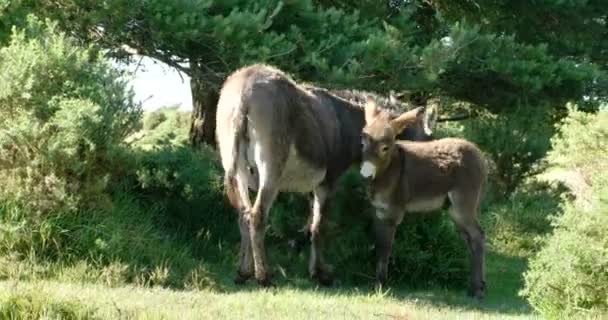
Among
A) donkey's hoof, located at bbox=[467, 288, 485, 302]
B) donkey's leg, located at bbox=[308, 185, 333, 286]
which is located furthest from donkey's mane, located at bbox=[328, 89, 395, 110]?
donkey's hoof, located at bbox=[467, 288, 485, 302]

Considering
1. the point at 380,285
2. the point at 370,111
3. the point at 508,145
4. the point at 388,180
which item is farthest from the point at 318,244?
the point at 508,145

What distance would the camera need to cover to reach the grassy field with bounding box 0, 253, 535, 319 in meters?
6.64

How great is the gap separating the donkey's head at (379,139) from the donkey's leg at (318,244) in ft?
2.30


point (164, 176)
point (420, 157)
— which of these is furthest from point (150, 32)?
point (420, 157)

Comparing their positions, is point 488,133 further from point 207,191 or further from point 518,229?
point 207,191

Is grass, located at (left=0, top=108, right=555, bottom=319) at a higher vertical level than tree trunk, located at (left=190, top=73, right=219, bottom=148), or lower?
lower

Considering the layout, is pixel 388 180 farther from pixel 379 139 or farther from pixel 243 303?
pixel 243 303

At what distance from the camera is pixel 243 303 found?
7879 mm

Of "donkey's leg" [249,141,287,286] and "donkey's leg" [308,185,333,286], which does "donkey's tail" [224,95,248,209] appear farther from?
"donkey's leg" [308,185,333,286]

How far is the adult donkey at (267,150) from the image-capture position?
30.6 feet

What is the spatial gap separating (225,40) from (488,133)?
762 cm

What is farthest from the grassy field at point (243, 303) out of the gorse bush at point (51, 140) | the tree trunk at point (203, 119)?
the tree trunk at point (203, 119)

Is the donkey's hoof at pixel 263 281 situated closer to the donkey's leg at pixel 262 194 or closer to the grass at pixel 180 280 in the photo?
the donkey's leg at pixel 262 194

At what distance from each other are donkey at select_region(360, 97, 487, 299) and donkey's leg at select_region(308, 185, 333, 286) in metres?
0.58
